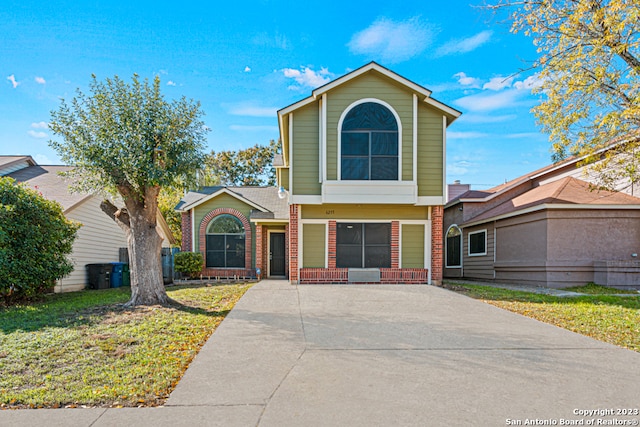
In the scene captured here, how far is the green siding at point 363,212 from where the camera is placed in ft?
42.8

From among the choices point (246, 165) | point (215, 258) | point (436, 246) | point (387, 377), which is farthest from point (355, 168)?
point (246, 165)

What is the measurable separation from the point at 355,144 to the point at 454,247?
385 inches

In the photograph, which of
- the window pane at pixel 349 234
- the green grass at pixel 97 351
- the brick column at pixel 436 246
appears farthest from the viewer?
the window pane at pixel 349 234

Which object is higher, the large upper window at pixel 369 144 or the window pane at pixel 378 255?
the large upper window at pixel 369 144

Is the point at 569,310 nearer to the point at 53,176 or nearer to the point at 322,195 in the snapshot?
the point at 322,195

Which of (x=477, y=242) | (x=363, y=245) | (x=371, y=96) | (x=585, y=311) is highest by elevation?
(x=371, y=96)

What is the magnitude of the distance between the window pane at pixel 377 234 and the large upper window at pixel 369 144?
1746mm

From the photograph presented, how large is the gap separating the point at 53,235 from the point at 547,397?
37.7ft

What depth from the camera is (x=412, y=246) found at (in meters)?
13.0

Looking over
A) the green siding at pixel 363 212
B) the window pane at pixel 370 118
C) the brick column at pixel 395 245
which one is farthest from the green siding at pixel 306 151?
the brick column at pixel 395 245

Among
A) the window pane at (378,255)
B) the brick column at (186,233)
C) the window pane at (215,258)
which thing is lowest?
the window pane at (215,258)

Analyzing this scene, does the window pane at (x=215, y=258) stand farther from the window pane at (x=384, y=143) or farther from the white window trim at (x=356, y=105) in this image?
the window pane at (x=384, y=143)

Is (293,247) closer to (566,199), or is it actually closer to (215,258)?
(215,258)

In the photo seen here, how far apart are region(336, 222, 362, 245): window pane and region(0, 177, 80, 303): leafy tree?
8160 millimetres
